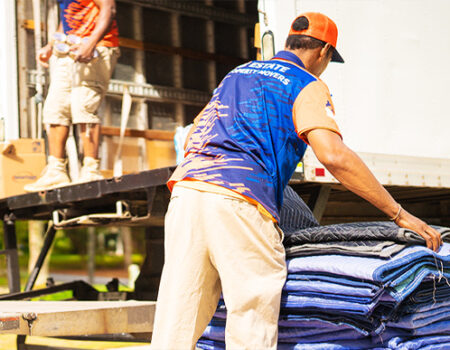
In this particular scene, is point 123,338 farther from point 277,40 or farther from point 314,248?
point 314,248

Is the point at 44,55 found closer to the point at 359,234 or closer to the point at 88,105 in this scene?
the point at 88,105

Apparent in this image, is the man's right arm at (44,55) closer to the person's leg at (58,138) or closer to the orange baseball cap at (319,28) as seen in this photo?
the person's leg at (58,138)

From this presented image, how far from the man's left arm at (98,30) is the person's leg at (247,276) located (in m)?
3.20

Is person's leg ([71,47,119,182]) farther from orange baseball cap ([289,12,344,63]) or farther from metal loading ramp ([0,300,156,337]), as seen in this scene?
orange baseball cap ([289,12,344,63])

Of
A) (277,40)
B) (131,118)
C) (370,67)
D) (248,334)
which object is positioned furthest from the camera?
(131,118)

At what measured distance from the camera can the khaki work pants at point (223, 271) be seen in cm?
267

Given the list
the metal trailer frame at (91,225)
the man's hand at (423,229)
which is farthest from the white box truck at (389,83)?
the man's hand at (423,229)

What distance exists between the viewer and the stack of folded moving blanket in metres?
2.62

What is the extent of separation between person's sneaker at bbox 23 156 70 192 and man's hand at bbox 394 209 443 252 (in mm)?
3457

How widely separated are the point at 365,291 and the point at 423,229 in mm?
403

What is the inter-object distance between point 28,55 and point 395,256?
16.5 ft

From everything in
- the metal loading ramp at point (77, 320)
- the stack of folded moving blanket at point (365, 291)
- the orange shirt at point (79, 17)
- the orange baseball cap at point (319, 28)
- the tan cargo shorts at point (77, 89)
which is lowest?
the metal loading ramp at point (77, 320)

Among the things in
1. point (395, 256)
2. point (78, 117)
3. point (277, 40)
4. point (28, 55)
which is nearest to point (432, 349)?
point (395, 256)

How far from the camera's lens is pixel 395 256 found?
2.65 meters
